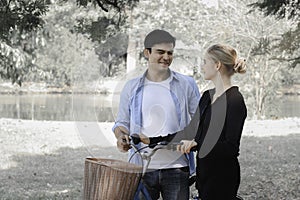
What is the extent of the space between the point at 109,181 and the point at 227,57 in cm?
69

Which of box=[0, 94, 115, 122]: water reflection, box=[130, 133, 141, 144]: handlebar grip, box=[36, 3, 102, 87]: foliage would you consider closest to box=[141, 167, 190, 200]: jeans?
box=[130, 133, 141, 144]: handlebar grip

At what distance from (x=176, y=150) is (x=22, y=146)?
7234 millimetres

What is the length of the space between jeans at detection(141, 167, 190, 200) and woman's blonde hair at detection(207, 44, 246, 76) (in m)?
0.54

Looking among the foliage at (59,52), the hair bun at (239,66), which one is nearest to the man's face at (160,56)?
the hair bun at (239,66)

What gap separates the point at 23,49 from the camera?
14094 mm

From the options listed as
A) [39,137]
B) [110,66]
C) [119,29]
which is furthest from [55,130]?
[110,66]

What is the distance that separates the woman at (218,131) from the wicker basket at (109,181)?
268mm

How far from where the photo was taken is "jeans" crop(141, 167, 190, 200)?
254 cm

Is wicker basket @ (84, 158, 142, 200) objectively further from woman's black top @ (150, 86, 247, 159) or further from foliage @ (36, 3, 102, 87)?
foliage @ (36, 3, 102, 87)

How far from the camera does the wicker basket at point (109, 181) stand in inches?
85.3

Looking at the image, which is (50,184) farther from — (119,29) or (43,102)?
(43,102)

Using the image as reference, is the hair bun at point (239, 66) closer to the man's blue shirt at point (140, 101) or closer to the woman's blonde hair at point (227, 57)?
the woman's blonde hair at point (227, 57)

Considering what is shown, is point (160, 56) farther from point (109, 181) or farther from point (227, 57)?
point (109, 181)

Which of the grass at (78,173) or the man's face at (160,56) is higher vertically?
the man's face at (160,56)
